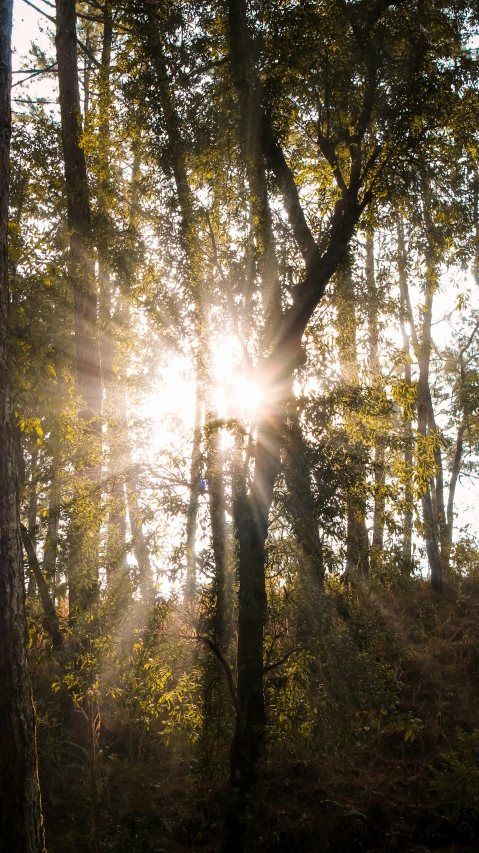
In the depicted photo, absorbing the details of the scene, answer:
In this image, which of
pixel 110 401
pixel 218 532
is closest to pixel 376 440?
pixel 218 532

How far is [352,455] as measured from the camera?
6.27 metres

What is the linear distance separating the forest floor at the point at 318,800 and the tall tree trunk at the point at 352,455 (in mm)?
614

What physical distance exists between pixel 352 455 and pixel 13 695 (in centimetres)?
364

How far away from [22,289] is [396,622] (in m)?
7.62

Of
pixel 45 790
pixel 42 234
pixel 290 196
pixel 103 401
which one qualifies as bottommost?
pixel 45 790

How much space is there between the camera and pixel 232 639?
6656mm

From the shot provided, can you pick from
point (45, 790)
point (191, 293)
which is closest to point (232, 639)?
point (45, 790)

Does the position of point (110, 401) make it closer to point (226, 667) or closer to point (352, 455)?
point (352, 455)

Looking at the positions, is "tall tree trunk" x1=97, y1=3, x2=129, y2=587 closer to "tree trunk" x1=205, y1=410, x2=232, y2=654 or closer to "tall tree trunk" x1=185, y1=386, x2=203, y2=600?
"tall tree trunk" x1=185, y1=386, x2=203, y2=600

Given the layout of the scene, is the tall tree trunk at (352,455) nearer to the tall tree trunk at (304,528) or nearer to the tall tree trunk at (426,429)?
the tall tree trunk at (304,528)

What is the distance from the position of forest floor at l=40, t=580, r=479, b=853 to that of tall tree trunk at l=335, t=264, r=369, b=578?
61cm

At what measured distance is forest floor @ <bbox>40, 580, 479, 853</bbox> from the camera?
276 inches

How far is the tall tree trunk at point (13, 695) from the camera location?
12.4 feet

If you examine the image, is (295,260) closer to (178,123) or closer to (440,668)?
(178,123)
